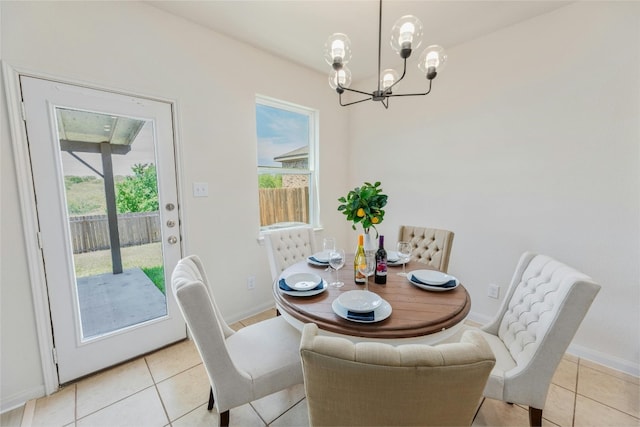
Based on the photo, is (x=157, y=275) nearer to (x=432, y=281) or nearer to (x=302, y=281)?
(x=302, y=281)

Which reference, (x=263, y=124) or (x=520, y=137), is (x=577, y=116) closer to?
(x=520, y=137)

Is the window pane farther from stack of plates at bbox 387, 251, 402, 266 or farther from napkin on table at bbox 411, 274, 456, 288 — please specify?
napkin on table at bbox 411, 274, 456, 288

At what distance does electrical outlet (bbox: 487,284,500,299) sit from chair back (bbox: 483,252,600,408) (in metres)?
1.15

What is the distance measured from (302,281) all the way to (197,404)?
1045 millimetres

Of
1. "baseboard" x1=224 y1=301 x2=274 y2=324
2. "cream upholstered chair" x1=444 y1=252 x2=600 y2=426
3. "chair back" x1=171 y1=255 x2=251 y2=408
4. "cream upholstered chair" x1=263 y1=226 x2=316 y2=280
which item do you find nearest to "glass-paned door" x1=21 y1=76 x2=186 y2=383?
"baseboard" x1=224 y1=301 x2=274 y2=324

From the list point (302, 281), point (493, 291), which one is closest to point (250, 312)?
point (302, 281)

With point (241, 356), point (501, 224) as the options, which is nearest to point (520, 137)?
point (501, 224)

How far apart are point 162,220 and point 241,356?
1349 mm

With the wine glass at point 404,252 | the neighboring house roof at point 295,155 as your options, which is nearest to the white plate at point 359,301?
the wine glass at point 404,252

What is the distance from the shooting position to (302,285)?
1.44 metres

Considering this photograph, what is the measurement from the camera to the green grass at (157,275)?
2.08 meters

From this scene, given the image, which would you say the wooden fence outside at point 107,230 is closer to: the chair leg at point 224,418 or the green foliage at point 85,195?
the green foliage at point 85,195

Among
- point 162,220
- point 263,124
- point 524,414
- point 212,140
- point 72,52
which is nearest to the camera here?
point 524,414

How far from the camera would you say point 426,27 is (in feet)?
7.25
